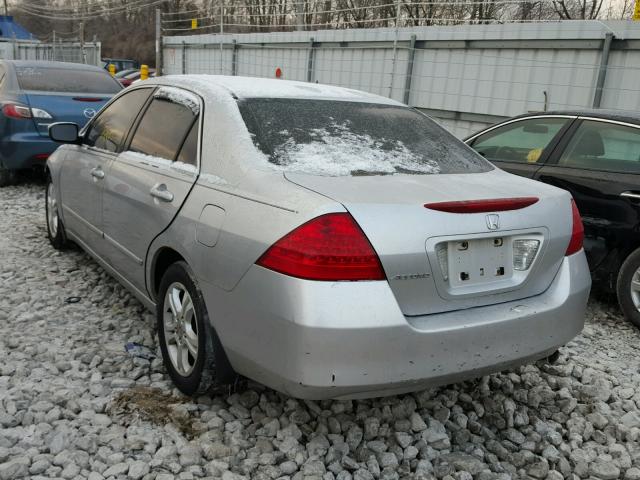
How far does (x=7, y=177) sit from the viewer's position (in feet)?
23.4

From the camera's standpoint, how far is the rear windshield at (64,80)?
22.8ft

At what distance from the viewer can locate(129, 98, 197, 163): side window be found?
3014mm

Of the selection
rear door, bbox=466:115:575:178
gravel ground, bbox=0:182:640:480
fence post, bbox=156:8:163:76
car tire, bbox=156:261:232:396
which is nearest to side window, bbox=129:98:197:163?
car tire, bbox=156:261:232:396

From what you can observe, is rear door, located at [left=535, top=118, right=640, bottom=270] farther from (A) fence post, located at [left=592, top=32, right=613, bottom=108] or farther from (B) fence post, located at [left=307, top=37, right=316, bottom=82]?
(B) fence post, located at [left=307, top=37, right=316, bottom=82]

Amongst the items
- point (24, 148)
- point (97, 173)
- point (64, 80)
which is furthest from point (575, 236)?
point (64, 80)

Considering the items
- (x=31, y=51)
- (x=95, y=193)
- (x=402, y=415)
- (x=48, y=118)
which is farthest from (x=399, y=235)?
(x=31, y=51)

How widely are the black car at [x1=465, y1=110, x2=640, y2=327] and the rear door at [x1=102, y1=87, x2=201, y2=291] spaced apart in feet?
8.94

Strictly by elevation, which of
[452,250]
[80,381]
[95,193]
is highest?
[452,250]

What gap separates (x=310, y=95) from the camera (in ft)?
10.5

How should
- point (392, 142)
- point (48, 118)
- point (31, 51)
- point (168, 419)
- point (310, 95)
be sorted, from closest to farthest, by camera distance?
1. point (168, 419)
2. point (392, 142)
3. point (310, 95)
4. point (48, 118)
5. point (31, 51)

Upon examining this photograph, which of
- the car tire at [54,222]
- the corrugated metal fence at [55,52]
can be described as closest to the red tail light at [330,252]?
the car tire at [54,222]

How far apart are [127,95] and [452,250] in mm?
2559

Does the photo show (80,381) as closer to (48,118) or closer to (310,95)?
(310,95)

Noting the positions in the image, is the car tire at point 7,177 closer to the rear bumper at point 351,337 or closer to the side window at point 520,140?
the side window at point 520,140
